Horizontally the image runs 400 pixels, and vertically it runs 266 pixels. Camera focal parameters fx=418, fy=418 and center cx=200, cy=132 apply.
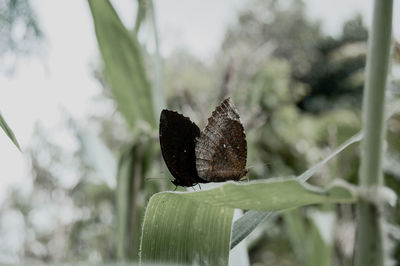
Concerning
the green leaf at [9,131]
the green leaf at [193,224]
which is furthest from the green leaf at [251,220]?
the green leaf at [9,131]

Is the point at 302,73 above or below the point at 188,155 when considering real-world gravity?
above

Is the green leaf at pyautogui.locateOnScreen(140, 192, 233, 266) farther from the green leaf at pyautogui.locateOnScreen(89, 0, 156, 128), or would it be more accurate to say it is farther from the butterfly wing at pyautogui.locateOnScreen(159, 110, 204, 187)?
the green leaf at pyautogui.locateOnScreen(89, 0, 156, 128)

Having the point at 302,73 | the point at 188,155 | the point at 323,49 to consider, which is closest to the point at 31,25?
the point at 188,155

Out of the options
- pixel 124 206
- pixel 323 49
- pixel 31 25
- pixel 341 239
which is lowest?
pixel 341 239

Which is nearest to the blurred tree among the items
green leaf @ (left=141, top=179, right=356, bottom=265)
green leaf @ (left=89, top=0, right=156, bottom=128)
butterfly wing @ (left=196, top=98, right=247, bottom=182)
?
green leaf @ (left=89, top=0, right=156, bottom=128)

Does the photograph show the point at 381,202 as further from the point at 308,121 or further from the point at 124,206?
the point at 308,121
